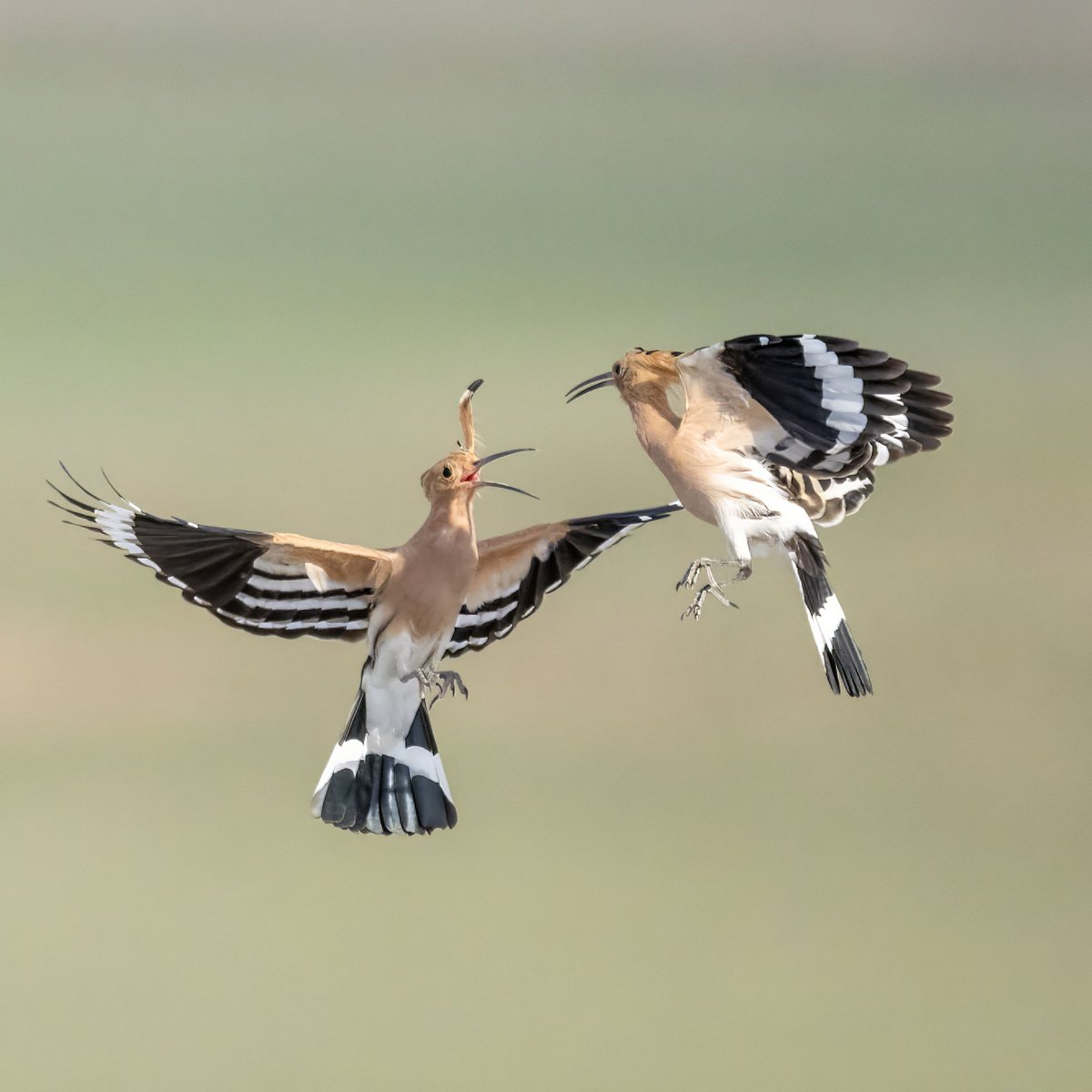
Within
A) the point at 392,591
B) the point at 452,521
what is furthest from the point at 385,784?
the point at 452,521

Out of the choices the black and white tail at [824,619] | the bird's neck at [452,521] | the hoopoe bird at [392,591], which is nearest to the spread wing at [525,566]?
the hoopoe bird at [392,591]

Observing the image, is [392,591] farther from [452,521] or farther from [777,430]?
[777,430]

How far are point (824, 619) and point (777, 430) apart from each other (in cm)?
35

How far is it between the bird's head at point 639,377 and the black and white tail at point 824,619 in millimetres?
347

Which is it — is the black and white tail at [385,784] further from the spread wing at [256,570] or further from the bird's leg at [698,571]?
the bird's leg at [698,571]

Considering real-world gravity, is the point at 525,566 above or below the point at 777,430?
below

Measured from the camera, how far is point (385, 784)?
2436 mm

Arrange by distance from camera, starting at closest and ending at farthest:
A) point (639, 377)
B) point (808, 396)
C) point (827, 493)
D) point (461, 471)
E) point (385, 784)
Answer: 1. point (461, 471)
2. point (808, 396)
3. point (639, 377)
4. point (385, 784)
5. point (827, 493)

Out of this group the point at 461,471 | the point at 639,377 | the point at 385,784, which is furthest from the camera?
the point at 385,784

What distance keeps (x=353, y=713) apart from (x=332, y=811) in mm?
154

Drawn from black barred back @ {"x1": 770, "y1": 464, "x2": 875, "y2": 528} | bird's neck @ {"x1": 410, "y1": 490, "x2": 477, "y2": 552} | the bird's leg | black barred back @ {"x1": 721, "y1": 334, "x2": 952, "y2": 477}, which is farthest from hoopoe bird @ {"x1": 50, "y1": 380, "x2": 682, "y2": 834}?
black barred back @ {"x1": 770, "y1": 464, "x2": 875, "y2": 528}

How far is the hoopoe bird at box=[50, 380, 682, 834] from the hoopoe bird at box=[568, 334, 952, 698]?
11cm

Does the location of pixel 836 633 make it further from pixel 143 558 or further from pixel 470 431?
pixel 143 558

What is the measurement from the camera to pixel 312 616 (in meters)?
2.23
